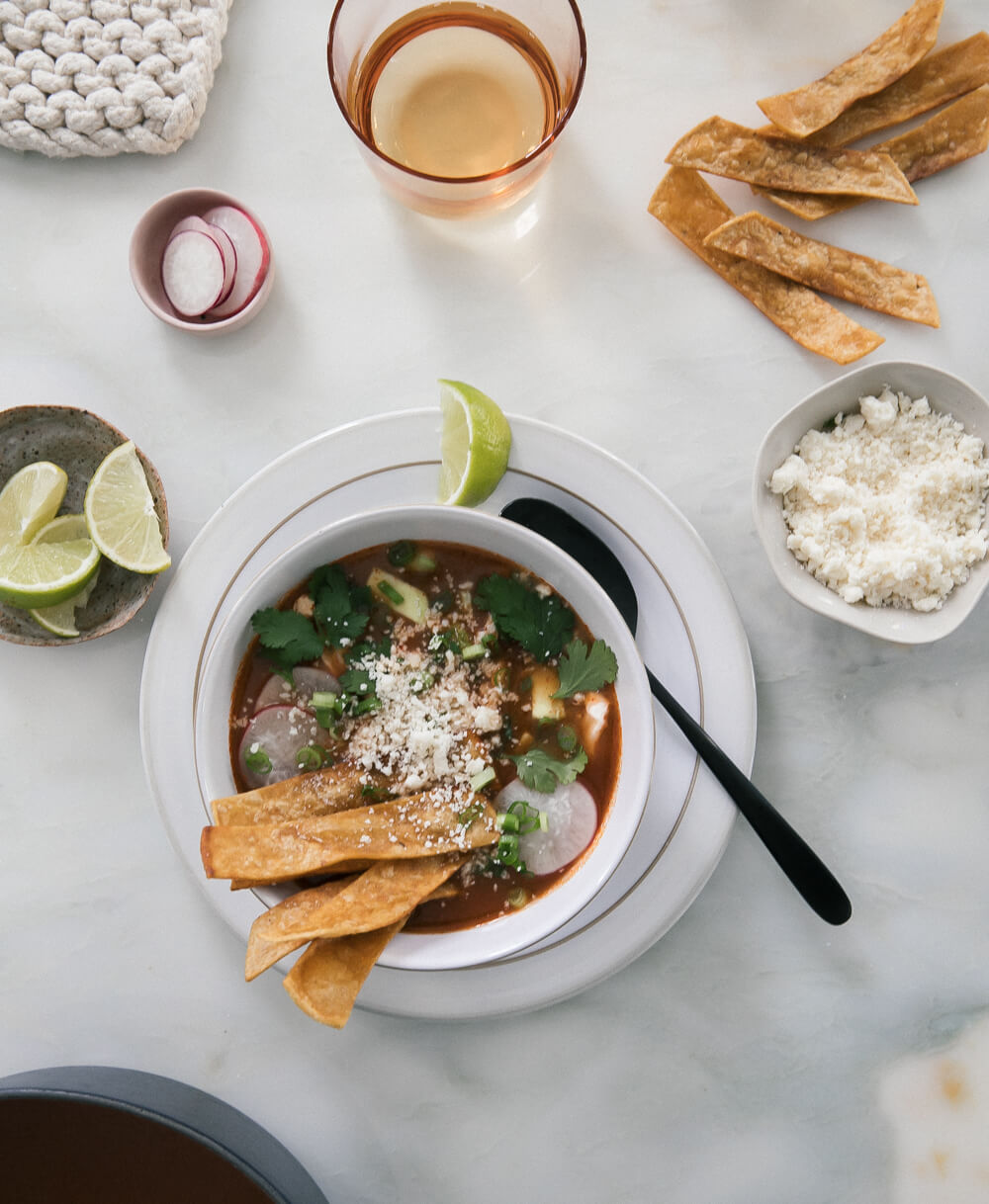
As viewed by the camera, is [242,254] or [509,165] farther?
[242,254]

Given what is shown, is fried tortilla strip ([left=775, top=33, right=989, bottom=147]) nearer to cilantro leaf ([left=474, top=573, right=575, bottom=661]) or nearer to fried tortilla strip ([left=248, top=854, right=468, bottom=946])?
cilantro leaf ([left=474, top=573, right=575, bottom=661])

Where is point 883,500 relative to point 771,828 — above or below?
above

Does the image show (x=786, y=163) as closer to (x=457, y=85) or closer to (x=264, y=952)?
(x=457, y=85)

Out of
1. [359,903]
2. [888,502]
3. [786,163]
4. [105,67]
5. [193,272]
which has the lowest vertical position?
[359,903]

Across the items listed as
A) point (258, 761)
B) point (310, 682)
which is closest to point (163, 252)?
point (310, 682)

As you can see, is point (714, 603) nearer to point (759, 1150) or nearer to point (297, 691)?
point (297, 691)

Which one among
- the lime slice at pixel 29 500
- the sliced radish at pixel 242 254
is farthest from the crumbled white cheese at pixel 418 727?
the sliced radish at pixel 242 254
